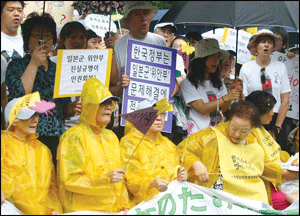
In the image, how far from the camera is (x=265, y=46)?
283 inches

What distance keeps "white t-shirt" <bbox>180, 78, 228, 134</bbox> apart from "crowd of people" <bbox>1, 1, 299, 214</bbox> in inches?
0.5

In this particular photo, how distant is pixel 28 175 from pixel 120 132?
66.4 inches

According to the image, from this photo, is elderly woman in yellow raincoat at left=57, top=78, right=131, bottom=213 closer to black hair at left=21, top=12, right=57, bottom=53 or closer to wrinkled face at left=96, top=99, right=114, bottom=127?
wrinkled face at left=96, top=99, right=114, bottom=127

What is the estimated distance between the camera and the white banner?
191 inches

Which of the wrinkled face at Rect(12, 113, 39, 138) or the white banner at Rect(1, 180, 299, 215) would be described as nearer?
the wrinkled face at Rect(12, 113, 39, 138)

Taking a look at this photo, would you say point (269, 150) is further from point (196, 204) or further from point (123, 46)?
point (123, 46)

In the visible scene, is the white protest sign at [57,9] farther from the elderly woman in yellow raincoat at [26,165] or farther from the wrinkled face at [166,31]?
the wrinkled face at [166,31]

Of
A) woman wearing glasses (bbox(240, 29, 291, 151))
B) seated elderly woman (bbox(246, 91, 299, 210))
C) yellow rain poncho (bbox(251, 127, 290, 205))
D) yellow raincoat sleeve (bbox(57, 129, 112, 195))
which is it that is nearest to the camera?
yellow raincoat sleeve (bbox(57, 129, 112, 195))

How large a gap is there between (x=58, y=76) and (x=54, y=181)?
1.06 m

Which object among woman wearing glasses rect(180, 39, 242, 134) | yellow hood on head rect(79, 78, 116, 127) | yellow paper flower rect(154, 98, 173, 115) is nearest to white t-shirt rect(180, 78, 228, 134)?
woman wearing glasses rect(180, 39, 242, 134)

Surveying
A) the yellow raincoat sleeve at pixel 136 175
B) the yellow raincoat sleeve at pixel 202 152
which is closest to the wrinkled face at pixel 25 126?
the yellow raincoat sleeve at pixel 136 175

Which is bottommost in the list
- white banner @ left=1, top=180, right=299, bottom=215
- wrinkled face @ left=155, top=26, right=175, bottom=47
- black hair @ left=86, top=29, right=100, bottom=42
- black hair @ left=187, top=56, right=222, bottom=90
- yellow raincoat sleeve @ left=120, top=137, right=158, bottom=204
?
white banner @ left=1, top=180, right=299, bottom=215

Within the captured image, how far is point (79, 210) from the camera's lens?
4.73m

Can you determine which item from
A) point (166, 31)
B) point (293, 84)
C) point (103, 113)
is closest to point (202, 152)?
point (103, 113)
